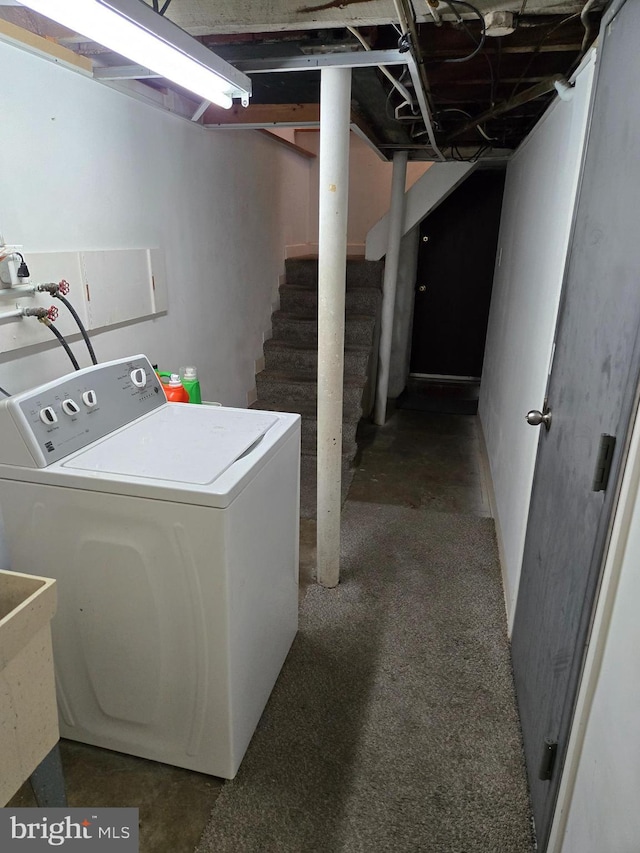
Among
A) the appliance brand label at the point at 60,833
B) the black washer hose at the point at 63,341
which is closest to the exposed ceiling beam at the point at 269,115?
the black washer hose at the point at 63,341

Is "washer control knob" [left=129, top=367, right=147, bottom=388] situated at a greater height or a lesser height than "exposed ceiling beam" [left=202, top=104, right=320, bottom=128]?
lesser

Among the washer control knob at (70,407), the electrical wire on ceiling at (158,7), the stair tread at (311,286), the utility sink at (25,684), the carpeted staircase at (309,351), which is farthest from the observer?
the stair tread at (311,286)

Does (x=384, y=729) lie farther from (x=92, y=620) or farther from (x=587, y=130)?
(x=587, y=130)

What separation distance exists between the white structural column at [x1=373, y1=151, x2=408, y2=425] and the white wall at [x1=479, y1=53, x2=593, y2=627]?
811 mm

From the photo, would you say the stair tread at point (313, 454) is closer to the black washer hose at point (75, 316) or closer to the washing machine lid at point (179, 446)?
the washing machine lid at point (179, 446)

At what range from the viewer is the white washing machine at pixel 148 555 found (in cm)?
126

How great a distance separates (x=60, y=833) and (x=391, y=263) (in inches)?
148

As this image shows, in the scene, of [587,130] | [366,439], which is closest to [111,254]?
[587,130]

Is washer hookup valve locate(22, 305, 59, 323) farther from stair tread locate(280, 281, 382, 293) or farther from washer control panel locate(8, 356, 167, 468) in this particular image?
stair tread locate(280, 281, 382, 293)

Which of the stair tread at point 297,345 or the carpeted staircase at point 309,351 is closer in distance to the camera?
the carpeted staircase at point 309,351

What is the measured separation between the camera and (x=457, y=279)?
5.48 meters

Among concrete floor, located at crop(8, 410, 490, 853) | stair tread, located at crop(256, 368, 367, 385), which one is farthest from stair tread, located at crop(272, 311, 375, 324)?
concrete floor, located at crop(8, 410, 490, 853)

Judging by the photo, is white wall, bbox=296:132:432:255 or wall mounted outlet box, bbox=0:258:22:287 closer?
wall mounted outlet box, bbox=0:258:22:287

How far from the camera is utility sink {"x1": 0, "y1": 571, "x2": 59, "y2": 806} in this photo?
2.94ft
